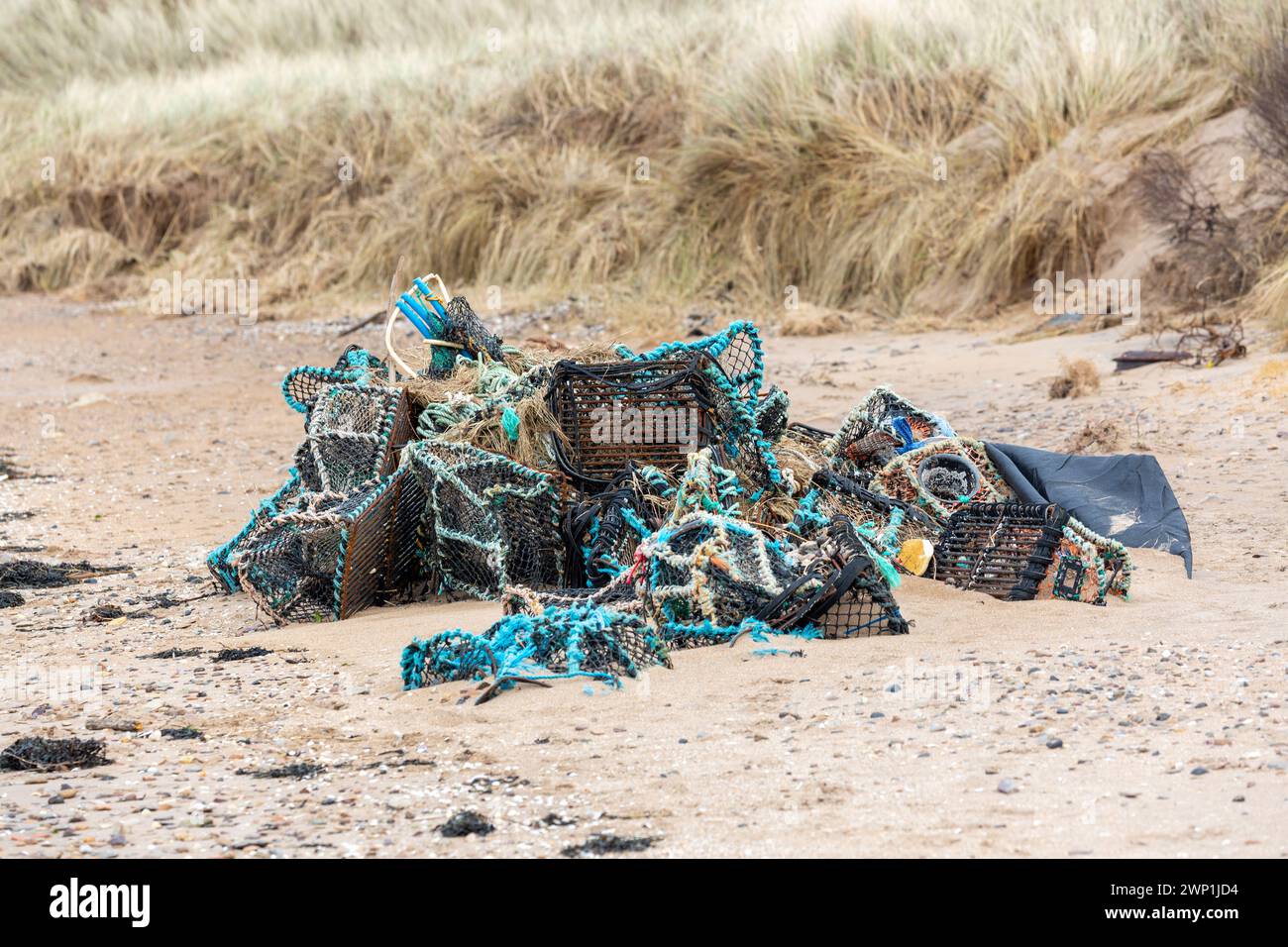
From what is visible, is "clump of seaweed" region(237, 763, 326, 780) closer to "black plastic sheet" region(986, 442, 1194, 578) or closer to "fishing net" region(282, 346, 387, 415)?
"fishing net" region(282, 346, 387, 415)

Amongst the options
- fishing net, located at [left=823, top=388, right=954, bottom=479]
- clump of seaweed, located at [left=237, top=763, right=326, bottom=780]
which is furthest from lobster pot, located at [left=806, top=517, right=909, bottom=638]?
clump of seaweed, located at [left=237, top=763, right=326, bottom=780]

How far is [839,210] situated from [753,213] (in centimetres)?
80

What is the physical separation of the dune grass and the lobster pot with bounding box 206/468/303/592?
6163 millimetres

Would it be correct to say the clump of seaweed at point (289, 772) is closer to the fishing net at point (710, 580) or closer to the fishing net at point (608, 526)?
the fishing net at point (710, 580)

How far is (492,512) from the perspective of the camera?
16.6 ft

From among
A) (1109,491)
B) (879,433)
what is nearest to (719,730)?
(879,433)

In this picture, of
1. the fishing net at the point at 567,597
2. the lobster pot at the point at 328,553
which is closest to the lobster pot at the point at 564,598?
the fishing net at the point at 567,597

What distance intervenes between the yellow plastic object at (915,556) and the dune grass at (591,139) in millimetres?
5825

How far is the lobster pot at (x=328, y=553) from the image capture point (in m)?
5.09

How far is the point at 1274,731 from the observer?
3.33 m

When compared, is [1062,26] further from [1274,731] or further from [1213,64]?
[1274,731]

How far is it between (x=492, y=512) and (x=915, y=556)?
1357 mm

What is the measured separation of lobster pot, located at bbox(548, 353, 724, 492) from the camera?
529 centimetres

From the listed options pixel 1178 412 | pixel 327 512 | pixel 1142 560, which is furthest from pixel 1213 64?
pixel 327 512
